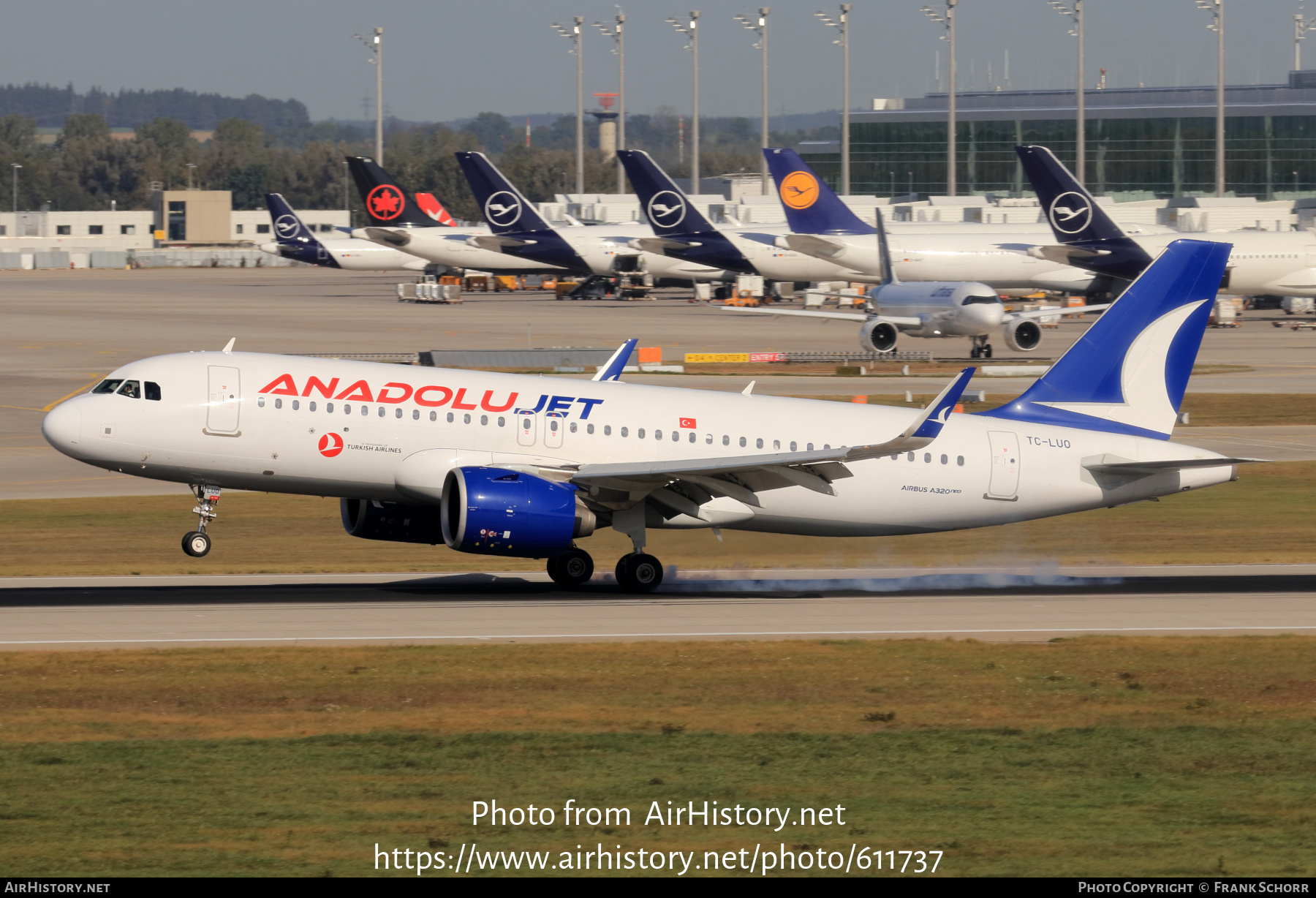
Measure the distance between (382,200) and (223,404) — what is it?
398 feet

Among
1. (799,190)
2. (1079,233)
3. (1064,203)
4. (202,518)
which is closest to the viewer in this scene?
(202,518)

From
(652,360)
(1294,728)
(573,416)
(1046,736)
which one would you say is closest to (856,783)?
(1046,736)

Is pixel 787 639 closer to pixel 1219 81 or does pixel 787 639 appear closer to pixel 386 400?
pixel 386 400

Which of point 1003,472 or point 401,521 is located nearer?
point 401,521

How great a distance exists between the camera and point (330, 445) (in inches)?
1325

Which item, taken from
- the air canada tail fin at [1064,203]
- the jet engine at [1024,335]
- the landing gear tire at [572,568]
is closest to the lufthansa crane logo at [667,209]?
the air canada tail fin at [1064,203]

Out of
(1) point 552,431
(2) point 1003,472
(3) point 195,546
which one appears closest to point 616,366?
(1) point 552,431

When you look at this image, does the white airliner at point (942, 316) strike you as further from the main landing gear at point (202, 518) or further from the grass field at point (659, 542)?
the main landing gear at point (202, 518)

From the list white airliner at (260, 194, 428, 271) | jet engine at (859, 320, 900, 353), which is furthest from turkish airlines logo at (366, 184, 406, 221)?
jet engine at (859, 320, 900, 353)

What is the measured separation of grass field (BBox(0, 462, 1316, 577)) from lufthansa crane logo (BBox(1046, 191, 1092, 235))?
65.2m

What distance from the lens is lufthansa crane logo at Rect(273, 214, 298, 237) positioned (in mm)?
181875

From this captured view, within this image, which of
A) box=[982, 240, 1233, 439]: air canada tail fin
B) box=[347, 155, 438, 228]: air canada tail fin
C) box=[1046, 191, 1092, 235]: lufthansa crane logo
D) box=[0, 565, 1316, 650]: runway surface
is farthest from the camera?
box=[347, 155, 438, 228]: air canada tail fin

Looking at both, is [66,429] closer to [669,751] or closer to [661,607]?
[661,607]

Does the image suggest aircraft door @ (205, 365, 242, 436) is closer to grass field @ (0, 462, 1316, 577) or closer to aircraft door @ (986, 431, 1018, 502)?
grass field @ (0, 462, 1316, 577)
